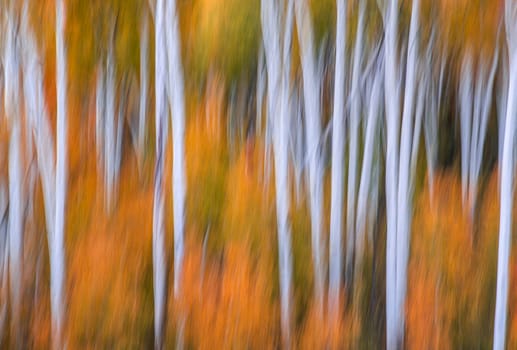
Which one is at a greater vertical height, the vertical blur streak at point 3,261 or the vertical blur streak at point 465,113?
the vertical blur streak at point 465,113

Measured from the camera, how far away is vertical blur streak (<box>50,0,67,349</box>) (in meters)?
1.83

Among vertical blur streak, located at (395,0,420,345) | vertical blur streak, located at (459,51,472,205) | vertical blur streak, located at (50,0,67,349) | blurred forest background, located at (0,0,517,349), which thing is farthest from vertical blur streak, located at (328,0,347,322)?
vertical blur streak, located at (50,0,67,349)

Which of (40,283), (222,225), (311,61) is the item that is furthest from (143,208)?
(311,61)

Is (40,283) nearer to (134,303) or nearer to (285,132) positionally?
(134,303)

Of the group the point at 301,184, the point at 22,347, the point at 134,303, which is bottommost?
the point at 22,347

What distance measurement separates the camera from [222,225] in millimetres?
1828

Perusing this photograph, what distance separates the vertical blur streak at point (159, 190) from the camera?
182cm

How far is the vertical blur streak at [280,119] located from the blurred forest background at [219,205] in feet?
0.06

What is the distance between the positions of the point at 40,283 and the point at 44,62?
0.60 metres

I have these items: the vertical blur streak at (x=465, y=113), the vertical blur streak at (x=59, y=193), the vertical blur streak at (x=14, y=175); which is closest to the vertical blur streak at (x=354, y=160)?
the vertical blur streak at (x=465, y=113)

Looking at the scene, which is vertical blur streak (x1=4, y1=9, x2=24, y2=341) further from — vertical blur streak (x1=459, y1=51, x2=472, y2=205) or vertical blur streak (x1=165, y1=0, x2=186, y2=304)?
vertical blur streak (x1=459, y1=51, x2=472, y2=205)

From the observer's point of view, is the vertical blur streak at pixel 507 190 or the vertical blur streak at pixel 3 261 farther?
the vertical blur streak at pixel 3 261

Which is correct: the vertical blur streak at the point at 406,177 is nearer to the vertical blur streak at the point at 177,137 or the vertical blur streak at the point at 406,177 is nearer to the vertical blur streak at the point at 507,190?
the vertical blur streak at the point at 507,190

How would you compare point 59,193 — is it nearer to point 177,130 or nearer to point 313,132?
point 177,130
